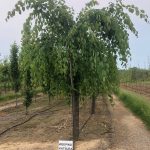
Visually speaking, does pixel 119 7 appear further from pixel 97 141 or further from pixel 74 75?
pixel 97 141

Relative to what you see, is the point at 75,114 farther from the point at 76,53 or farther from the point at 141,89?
the point at 141,89

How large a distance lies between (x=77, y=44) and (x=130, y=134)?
500cm

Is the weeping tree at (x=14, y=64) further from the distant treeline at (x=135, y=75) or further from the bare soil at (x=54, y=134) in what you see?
the distant treeline at (x=135, y=75)

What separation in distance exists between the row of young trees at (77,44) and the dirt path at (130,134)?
203 cm

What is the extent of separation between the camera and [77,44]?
58.3ft

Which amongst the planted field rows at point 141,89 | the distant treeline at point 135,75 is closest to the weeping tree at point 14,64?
the planted field rows at point 141,89

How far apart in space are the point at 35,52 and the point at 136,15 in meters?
3.86

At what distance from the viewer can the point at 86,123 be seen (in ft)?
79.8

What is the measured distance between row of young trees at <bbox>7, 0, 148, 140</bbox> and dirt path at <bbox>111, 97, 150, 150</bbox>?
2.03m

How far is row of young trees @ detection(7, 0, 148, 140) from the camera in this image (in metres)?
17.4

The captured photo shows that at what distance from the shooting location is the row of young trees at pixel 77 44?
17406 mm

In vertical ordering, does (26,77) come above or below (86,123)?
above

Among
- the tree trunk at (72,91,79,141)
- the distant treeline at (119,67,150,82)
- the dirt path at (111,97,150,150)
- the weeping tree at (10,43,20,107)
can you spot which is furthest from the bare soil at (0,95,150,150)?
the distant treeline at (119,67,150,82)

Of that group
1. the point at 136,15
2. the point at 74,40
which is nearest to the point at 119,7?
the point at 136,15
